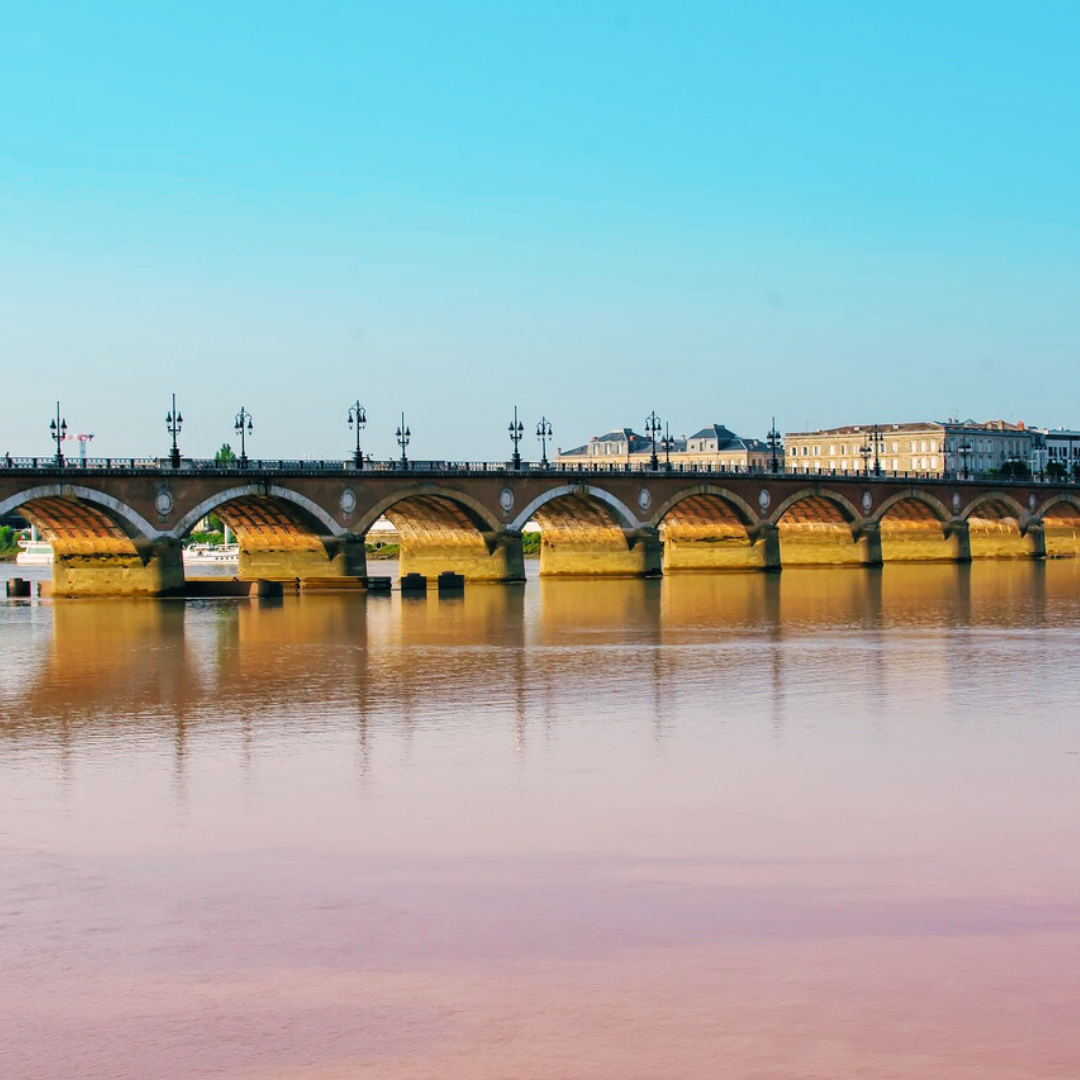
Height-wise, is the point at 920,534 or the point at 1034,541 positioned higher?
the point at 920,534

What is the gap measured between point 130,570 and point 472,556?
65.8 feet

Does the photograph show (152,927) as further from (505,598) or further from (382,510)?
(382,510)

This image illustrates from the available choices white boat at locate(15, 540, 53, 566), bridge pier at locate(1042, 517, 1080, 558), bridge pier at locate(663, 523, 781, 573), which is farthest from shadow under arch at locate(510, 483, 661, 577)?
white boat at locate(15, 540, 53, 566)

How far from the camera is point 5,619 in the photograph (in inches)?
2403

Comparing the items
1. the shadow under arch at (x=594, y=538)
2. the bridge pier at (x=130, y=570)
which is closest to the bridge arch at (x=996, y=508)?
the shadow under arch at (x=594, y=538)

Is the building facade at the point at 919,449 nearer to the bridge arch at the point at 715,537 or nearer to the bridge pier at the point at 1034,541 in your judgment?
the bridge pier at the point at 1034,541

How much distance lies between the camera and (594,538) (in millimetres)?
90250

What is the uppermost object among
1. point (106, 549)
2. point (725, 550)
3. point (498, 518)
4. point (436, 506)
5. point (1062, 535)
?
point (436, 506)

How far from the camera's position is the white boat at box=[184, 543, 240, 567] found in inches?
5271

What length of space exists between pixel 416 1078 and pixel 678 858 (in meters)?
6.96

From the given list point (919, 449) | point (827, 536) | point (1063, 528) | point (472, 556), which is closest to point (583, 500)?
point (472, 556)

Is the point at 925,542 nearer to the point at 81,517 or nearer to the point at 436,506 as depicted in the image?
the point at 436,506

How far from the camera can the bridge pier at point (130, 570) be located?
68.6 metres

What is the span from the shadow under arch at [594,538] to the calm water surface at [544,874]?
162ft
